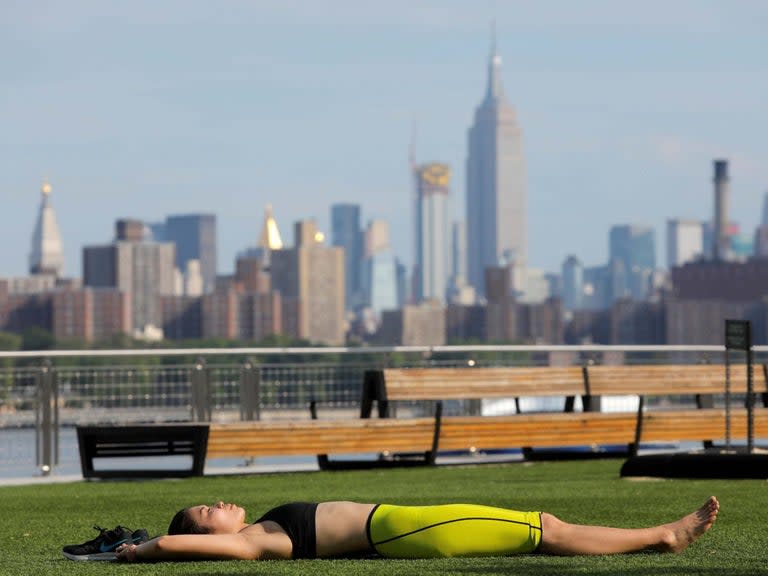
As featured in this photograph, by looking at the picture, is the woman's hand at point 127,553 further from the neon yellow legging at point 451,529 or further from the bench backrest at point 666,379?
the bench backrest at point 666,379

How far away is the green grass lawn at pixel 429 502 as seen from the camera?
25.8 ft

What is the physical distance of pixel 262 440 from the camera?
15.2m

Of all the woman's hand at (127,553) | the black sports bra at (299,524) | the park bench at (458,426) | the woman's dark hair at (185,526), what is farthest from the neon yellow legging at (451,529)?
the park bench at (458,426)

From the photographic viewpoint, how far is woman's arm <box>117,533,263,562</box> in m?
7.85

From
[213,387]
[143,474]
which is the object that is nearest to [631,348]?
[213,387]

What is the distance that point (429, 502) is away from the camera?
11844mm

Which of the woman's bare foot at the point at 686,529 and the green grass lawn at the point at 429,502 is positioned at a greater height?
the woman's bare foot at the point at 686,529

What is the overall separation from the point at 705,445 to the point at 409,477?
156 inches

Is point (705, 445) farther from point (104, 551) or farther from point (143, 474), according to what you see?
point (104, 551)

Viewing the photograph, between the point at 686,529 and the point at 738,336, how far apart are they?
590 centimetres

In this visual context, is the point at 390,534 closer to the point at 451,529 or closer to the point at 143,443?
the point at 451,529

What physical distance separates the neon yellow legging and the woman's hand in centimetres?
105

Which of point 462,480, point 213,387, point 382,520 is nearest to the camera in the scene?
point 382,520

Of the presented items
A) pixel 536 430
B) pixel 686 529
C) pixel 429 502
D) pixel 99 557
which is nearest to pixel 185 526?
pixel 99 557
